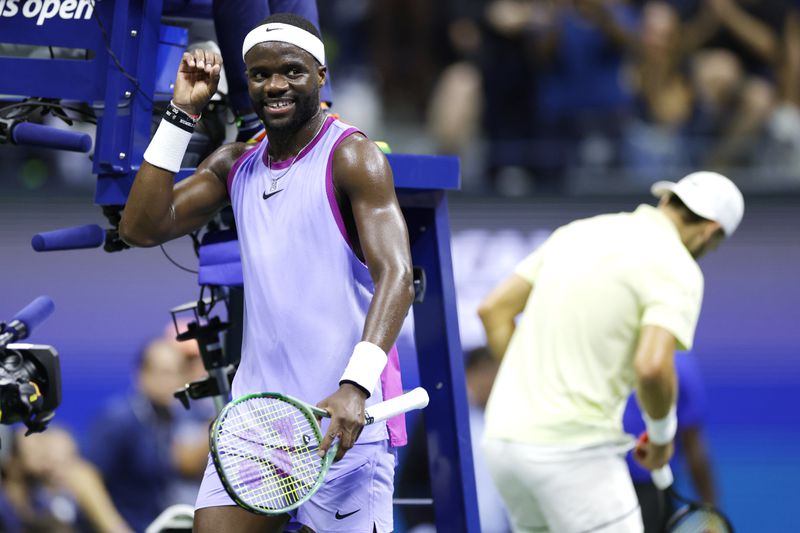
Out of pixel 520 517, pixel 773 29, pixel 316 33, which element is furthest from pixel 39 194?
pixel 773 29

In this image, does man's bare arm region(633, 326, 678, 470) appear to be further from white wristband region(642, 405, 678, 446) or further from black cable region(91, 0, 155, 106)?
black cable region(91, 0, 155, 106)

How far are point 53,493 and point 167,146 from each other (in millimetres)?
4181

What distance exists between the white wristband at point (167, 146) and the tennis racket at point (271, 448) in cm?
79

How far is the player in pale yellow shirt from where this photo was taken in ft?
17.7

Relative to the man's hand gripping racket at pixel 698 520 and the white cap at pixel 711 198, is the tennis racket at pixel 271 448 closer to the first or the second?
the white cap at pixel 711 198

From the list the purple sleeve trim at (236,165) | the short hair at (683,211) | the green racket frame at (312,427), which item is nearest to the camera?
the green racket frame at (312,427)

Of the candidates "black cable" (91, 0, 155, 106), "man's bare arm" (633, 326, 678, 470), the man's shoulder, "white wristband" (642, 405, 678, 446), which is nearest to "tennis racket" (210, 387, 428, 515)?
the man's shoulder

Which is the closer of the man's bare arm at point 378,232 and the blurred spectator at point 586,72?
the man's bare arm at point 378,232

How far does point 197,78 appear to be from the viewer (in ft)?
13.7

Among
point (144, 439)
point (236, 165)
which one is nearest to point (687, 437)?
point (144, 439)

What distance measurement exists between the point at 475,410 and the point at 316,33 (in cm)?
410

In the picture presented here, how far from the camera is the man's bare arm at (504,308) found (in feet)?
19.3

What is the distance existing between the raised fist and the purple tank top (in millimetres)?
300

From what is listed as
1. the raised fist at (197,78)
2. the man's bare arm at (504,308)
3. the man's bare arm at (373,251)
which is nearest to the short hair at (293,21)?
the raised fist at (197,78)
